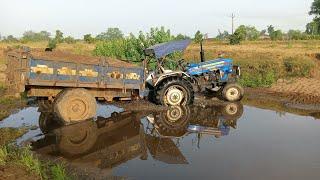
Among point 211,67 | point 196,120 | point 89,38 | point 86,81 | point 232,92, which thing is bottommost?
point 196,120

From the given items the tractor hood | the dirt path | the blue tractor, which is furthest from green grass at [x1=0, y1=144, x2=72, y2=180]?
the dirt path

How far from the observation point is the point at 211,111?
13930 millimetres

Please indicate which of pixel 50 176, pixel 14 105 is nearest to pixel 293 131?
pixel 50 176

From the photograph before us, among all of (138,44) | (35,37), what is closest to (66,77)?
(138,44)

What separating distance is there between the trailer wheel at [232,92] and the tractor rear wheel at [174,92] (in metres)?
2.05

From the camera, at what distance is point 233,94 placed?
1583 centimetres

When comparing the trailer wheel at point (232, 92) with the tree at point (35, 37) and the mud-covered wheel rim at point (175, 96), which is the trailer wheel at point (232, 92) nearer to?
the mud-covered wheel rim at point (175, 96)

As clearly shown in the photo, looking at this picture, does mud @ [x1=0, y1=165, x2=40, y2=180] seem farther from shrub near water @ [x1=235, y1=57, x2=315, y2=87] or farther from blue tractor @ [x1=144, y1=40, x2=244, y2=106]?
shrub near water @ [x1=235, y1=57, x2=315, y2=87]

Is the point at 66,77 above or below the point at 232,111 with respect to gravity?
above

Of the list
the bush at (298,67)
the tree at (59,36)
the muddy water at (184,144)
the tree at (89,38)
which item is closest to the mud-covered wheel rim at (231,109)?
the muddy water at (184,144)

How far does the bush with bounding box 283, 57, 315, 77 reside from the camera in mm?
20344

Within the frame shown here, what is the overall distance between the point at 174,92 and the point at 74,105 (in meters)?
4.13

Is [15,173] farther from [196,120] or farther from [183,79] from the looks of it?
[183,79]

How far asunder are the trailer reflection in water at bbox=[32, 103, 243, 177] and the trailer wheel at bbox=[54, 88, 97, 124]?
0.26 meters
